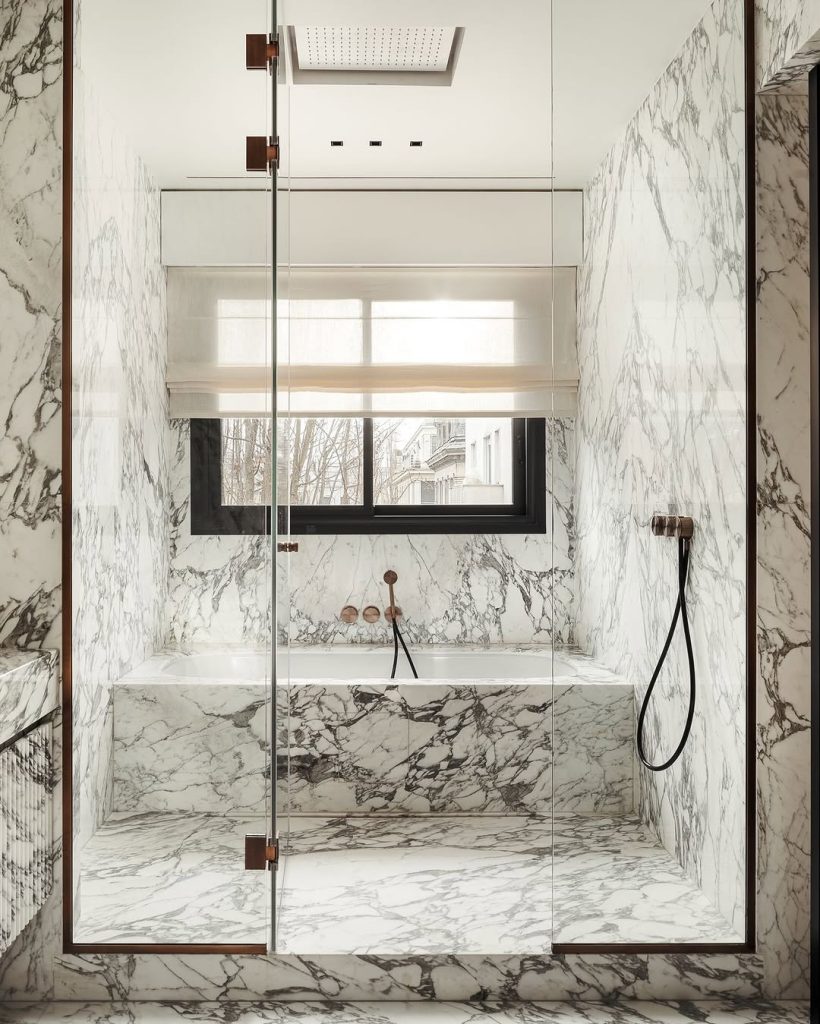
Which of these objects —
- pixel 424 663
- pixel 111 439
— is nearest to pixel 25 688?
pixel 111 439

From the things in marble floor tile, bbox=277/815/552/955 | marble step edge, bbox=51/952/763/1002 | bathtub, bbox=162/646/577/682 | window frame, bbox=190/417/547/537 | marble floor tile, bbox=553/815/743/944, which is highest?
window frame, bbox=190/417/547/537

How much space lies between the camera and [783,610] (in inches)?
78.0

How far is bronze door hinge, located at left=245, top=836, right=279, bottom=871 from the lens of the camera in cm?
199

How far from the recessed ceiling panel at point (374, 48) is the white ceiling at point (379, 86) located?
6 centimetres

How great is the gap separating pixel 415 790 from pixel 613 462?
1.35 m

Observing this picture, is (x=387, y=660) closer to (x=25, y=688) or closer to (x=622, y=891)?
(x=622, y=891)

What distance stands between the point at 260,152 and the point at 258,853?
5.63 feet

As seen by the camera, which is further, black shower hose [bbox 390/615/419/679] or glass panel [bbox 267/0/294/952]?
black shower hose [bbox 390/615/419/679]

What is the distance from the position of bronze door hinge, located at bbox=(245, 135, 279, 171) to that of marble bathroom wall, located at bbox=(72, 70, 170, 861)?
25 cm

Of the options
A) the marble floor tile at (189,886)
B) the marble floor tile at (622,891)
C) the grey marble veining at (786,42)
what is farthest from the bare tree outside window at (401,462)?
the grey marble veining at (786,42)

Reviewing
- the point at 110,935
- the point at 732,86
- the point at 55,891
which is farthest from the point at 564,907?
the point at 732,86

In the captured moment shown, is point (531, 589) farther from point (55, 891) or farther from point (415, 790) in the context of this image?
point (55, 891)

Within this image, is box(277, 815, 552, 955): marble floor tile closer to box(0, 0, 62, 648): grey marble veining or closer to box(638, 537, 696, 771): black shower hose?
box(638, 537, 696, 771): black shower hose

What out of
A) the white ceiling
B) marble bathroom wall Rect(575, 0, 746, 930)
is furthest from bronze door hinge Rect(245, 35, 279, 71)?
marble bathroom wall Rect(575, 0, 746, 930)
